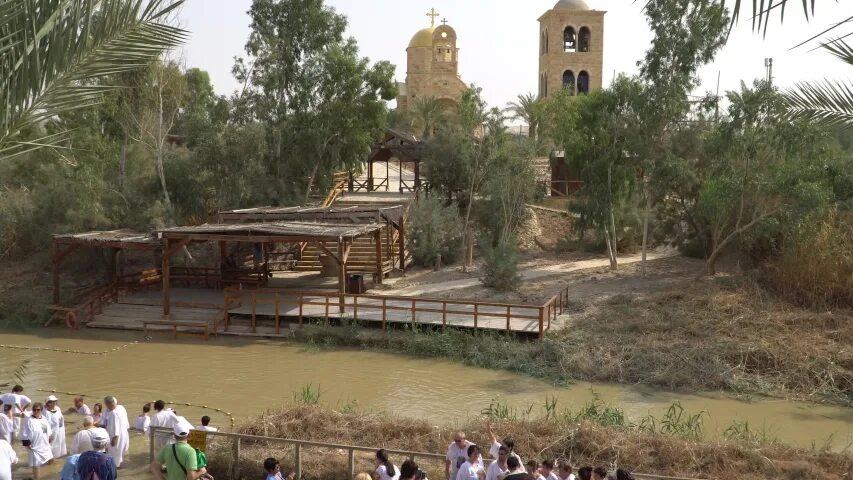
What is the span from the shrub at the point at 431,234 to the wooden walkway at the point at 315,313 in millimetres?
6607

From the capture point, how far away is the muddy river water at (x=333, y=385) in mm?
15203

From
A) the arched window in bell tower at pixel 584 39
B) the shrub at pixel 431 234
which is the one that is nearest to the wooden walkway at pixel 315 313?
the shrub at pixel 431 234

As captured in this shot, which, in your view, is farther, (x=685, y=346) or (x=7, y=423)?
(x=685, y=346)

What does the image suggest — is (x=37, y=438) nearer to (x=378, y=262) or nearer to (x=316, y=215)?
(x=316, y=215)

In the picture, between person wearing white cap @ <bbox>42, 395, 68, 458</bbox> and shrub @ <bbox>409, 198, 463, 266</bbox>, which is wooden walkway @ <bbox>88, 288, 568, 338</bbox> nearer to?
shrub @ <bbox>409, 198, 463, 266</bbox>

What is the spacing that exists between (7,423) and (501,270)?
15530 mm

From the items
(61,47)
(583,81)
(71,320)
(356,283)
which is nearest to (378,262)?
(356,283)

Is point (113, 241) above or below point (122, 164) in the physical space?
below

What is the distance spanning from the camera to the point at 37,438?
10.5 meters

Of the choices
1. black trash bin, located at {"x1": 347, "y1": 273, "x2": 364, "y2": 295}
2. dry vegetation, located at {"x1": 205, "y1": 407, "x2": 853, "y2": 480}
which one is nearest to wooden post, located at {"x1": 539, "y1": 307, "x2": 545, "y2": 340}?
black trash bin, located at {"x1": 347, "y1": 273, "x2": 364, "y2": 295}

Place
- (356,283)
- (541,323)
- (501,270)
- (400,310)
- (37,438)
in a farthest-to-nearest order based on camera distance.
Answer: (501,270)
(356,283)
(400,310)
(541,323)
(37,438)

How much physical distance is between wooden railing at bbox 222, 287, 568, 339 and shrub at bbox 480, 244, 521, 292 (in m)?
1.96

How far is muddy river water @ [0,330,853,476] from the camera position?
1520 centimetres

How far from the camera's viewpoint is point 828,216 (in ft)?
72.5
